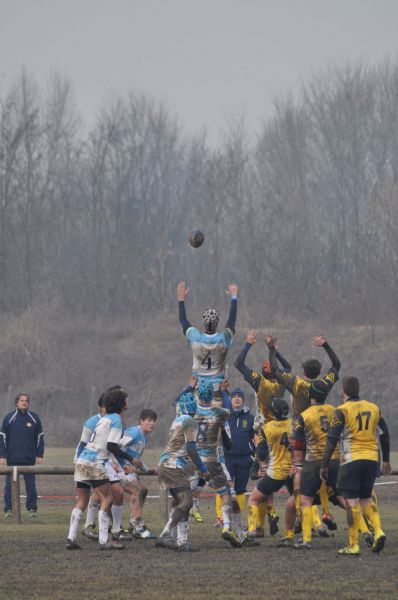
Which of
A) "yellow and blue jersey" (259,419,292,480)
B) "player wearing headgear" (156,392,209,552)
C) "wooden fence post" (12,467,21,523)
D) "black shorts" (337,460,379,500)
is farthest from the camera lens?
"wooden fence post" (12,467,21,523)

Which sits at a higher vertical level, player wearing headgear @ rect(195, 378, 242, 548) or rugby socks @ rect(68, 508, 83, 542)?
player wearing headgear @ rect(195, 378, 242, 548)

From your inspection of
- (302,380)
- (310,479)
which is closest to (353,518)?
(310,479)

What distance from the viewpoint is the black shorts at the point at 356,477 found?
47.1 ft

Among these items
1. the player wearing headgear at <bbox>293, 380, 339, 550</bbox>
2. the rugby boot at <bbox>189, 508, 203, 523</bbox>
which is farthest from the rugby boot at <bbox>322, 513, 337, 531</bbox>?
the rugby boot at <bbox>189, 508, 203, 523</bbox>

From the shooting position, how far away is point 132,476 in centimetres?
1664

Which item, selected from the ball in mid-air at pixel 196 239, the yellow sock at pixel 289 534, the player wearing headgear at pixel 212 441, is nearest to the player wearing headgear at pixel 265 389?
the yellow sock at pixel 289 534

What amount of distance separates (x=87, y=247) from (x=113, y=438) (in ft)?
207

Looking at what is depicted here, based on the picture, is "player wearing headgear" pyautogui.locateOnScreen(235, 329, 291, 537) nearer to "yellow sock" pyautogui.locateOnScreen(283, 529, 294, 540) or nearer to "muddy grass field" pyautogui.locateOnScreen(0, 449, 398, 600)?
"muddy grass field" pyautogui.locateOnScreen(0, 449, 398, 600)

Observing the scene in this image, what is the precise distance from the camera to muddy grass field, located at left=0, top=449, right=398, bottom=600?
38.2ft

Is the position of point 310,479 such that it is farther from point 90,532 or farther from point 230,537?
point 90,532

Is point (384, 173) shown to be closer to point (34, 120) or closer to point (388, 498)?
point (34, 120)

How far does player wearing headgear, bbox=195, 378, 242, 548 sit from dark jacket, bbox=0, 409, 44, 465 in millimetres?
5777

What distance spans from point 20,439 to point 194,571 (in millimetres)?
7836

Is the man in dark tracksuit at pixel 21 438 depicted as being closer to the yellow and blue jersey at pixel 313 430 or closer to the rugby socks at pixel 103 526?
the rugby socks at pixel 103 526
